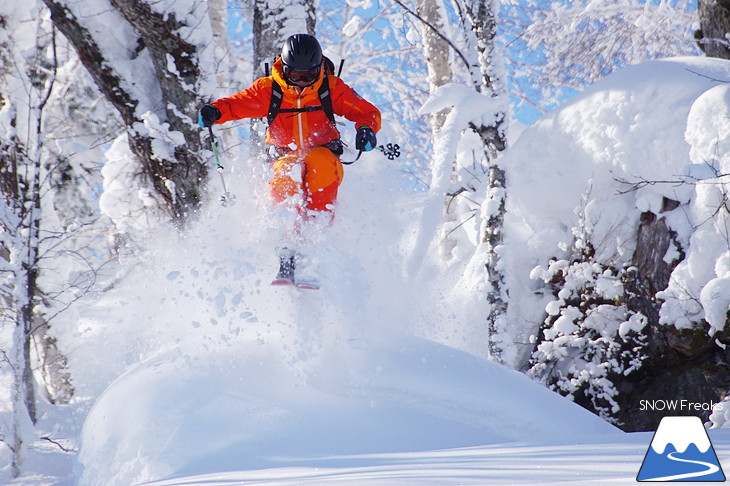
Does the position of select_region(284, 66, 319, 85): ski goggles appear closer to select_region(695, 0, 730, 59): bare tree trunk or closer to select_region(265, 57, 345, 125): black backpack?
select_region(265, 57, 345, 125): black backpack

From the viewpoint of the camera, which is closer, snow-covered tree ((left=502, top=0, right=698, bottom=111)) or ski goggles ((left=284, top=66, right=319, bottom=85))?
ski goggles ((left=284, top=66, right=319, bottom=85))

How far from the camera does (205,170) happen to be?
4910mm

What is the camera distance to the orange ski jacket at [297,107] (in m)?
4.45

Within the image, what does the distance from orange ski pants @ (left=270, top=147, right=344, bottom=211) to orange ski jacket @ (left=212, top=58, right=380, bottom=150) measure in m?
0.19

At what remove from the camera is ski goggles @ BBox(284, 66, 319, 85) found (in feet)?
14.1

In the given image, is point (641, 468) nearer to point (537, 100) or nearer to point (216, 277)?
point (216, 277)

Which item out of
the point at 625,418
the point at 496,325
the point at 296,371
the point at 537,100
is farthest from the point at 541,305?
the point at 537,100

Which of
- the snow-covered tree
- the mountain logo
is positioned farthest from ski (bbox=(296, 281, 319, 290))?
the snow-covered tree

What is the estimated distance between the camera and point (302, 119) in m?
4.53

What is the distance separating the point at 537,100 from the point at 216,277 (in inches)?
398

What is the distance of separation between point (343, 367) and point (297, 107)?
1.96 meters

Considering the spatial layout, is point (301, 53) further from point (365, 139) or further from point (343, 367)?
point (343, 367)

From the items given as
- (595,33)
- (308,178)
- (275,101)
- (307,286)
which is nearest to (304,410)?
(307,286)

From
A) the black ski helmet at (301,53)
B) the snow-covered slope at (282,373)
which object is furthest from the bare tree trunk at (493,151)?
the black ski helmet at (301,53)
